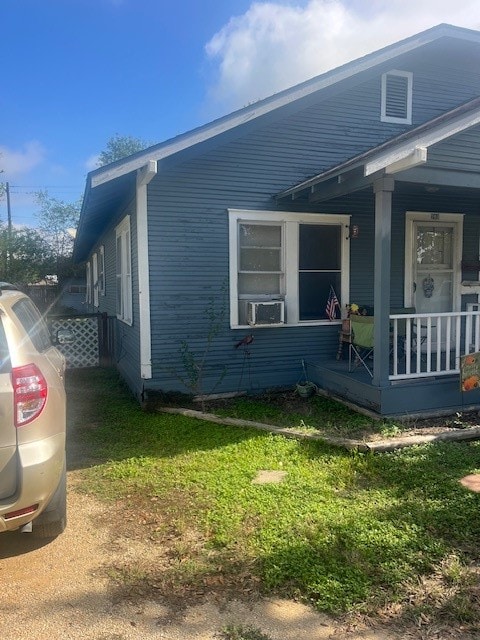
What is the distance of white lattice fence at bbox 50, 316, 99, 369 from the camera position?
34.8 ft

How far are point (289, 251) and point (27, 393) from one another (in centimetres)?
529

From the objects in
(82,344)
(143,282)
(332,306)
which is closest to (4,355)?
(143,282)

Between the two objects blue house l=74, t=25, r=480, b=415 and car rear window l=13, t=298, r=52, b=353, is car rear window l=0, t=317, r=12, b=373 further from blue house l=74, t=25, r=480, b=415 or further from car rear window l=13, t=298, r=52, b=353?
blue house l=74, t=25, r=480, b=415

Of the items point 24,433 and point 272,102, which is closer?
point 24,433

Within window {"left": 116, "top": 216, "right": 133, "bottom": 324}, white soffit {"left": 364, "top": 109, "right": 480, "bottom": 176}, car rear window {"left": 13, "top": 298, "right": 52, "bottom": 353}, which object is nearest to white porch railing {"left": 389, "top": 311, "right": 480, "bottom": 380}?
white soffit {"left": 364, "top": 109, "right": 480, "bottom": 176}

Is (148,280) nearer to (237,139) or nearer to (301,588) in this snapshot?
(237,139)

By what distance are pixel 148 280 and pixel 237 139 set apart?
8.00 feet

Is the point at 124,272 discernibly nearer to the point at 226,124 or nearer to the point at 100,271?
the point at 226,124

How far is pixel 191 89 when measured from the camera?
19.6 m

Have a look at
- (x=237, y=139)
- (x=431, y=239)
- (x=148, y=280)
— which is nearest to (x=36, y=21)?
(x=237, y=139)

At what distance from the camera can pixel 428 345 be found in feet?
19.4

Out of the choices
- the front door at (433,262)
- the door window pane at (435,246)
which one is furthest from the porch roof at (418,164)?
the door window pane at (435,246)

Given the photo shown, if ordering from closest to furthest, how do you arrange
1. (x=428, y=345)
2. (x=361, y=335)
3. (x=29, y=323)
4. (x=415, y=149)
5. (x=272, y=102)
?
(x=29, y=323) < (x=415, y=149) < (x=428, y=345) < (x=361, y=335) < (x=272, y=102)

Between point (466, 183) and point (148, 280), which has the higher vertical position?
point (466, 183)
